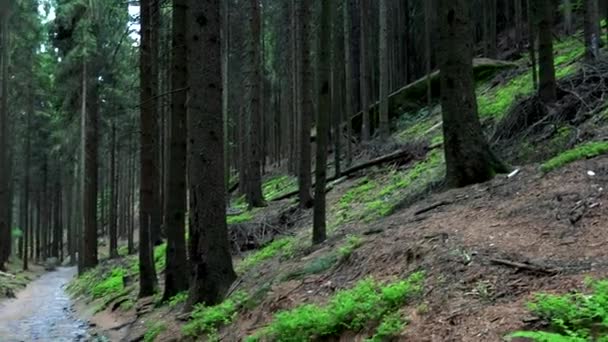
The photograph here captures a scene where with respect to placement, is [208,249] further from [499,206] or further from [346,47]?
[346,47]

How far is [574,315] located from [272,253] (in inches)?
328

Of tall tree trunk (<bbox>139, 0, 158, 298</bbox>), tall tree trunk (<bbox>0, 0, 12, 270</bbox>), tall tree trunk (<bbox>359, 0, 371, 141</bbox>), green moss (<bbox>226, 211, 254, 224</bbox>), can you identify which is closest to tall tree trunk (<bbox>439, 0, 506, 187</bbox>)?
tall tree trunk (<bbox>139, 0, 158, 298</bbox>)

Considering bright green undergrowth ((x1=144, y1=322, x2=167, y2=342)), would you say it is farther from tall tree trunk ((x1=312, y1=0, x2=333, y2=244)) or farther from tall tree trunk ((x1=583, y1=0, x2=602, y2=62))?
tall tree trunk ((x1=583, y1=0, x2=602, y2=62))

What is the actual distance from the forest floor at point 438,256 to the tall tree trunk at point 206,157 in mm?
548

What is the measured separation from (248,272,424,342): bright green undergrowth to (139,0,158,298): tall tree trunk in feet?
25.3

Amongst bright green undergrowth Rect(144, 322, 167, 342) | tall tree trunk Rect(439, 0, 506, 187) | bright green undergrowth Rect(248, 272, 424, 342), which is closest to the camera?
bright green undergrowth Rect(248, 272, 424, 342)

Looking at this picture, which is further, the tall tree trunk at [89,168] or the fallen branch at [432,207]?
the tall tree trunk at [89,168]

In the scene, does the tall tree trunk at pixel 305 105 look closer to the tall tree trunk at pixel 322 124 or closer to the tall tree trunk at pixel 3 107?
the tall tree trunk at pixel 322 124

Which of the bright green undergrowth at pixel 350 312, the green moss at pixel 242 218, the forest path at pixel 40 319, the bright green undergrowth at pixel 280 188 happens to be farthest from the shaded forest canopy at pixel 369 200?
the bright green undergrowth at pixel 280 188

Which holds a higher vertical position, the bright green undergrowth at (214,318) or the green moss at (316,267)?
the green moss at (316,267)

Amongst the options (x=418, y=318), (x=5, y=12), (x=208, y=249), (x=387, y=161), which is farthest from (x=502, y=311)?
(x=5, y=12)

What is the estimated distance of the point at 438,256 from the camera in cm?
618

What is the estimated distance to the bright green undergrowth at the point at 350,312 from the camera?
5.50 meters

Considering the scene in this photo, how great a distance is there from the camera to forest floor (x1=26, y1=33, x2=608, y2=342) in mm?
4969
